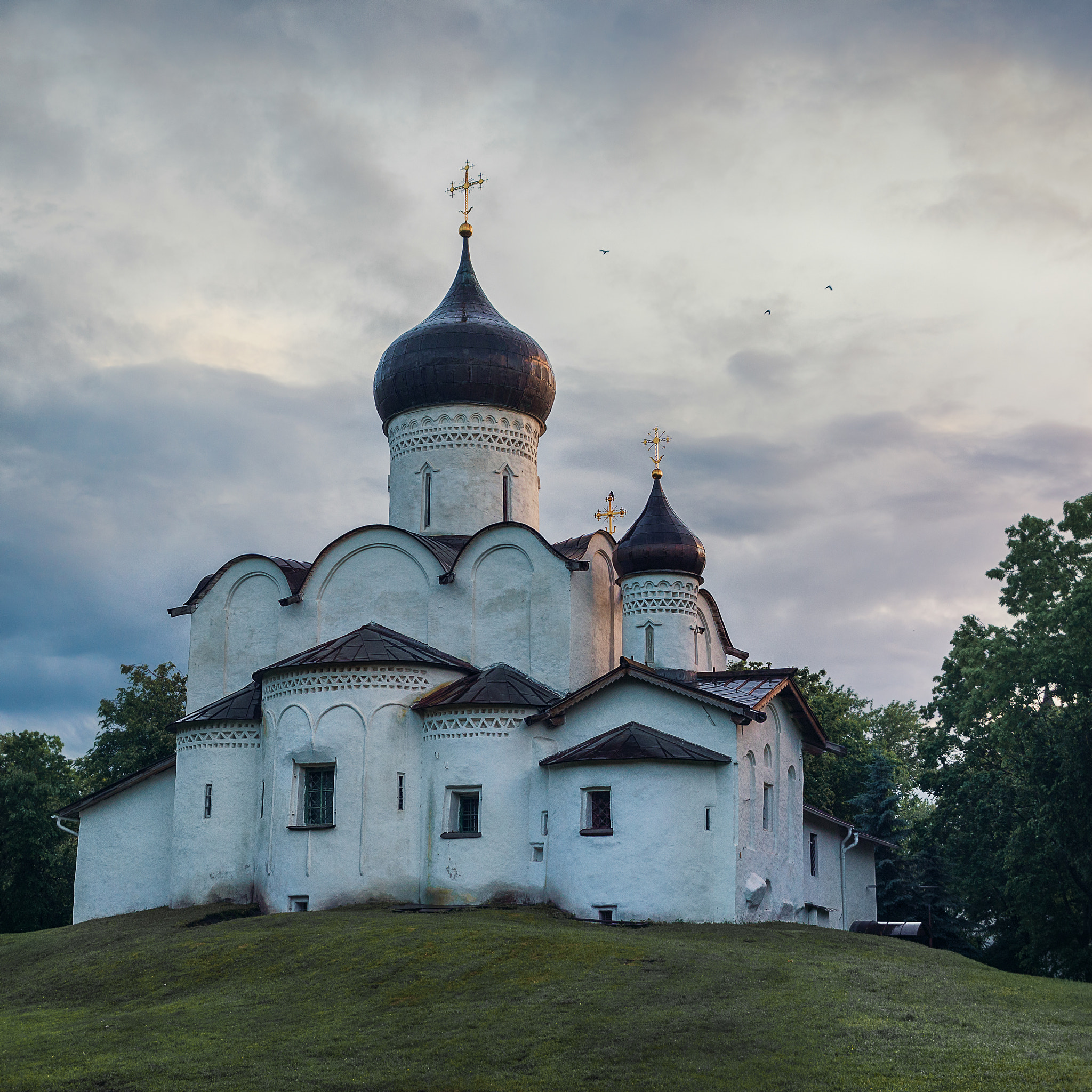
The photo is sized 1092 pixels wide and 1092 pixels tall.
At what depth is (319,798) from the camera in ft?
69.7

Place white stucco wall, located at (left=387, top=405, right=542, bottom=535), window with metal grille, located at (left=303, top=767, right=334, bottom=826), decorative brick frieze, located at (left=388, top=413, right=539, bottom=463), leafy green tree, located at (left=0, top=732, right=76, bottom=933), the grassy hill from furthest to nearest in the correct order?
leafy green tree, located at (left=0, top=732, right=76, bottom=933) < decorative brick frieze, located at (left=388, top=413, right=539, bottom=463) < white stucco wall, located at (left=387, top=405, right=542, bottom=535) < window with metal grille, located at (left=303, top=767, right=334, bottom=826) < the grassy hill

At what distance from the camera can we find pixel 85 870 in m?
24.5

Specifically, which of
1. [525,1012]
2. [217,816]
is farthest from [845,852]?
[525,1012]

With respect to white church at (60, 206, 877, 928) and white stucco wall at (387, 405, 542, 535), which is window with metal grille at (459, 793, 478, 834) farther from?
white stucco wall at (387, 405, 542, 535)

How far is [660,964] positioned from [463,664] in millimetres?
8534

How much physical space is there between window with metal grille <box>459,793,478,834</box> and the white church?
56 millimetres

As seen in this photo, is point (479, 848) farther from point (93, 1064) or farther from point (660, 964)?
point (93, 1064)

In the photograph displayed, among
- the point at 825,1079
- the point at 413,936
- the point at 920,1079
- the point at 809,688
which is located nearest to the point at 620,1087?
the point at 825,1079

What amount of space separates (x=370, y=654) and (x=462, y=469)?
19.1ft

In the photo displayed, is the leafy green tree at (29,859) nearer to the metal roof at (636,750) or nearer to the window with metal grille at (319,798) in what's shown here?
the window with metal grille at (319,798)

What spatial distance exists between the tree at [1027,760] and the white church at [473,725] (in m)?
2.57

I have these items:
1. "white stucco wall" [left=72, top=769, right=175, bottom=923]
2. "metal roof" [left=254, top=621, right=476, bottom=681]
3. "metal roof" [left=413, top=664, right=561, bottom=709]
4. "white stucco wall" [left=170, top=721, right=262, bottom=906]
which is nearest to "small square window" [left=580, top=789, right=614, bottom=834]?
"metal roof" [left=413, top=664, right=561, bottom=709]

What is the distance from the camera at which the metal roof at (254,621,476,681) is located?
70.2 feet

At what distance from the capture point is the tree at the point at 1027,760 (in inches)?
883
